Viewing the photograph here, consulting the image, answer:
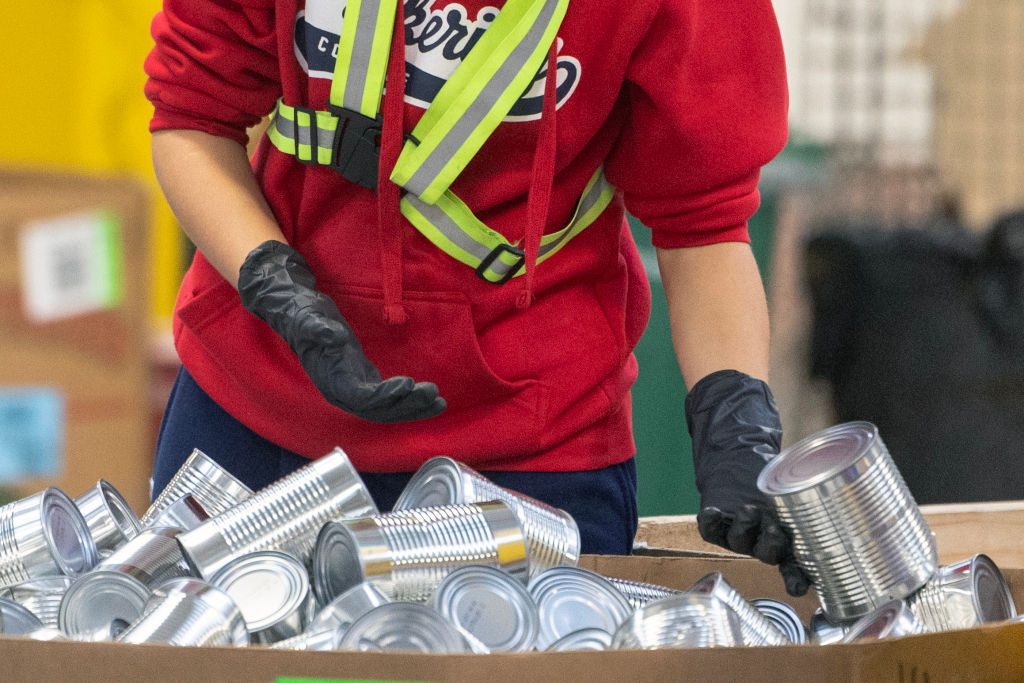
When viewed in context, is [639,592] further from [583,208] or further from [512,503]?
[583,208]

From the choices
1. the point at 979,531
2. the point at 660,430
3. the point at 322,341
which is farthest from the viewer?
the point at 660,430

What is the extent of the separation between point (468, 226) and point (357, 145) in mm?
139

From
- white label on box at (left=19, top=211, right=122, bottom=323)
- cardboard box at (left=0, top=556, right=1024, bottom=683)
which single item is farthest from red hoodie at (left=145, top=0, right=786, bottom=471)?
white label on box at (left=19, top=211, right=122, bottom=323)

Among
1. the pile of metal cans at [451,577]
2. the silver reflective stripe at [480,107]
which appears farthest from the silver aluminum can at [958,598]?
the silver reflective stripe at [480,107]

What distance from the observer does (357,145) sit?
4.13 ft

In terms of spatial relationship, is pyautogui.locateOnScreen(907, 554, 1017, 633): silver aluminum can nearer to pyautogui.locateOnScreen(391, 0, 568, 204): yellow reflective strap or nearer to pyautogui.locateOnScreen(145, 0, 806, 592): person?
pyautogui.locateOnScreen(145, 0, 806, 592): person

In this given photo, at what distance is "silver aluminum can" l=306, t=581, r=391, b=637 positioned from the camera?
89 centimetres

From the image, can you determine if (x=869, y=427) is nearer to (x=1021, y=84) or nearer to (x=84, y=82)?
(x=84, y=82)

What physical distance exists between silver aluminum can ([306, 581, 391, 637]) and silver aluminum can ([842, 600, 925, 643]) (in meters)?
0.34

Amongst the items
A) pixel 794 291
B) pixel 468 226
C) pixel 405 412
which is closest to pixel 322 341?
pixel 405 412

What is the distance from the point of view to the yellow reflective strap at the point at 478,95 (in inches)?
47.8

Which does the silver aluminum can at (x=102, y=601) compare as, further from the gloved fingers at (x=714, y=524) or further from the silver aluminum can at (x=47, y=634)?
the gloved fingers at (x=714, y=524)

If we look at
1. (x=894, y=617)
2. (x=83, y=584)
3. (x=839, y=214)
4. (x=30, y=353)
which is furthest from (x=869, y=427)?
(x=839, y=214)

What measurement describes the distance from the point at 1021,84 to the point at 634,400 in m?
2.44
